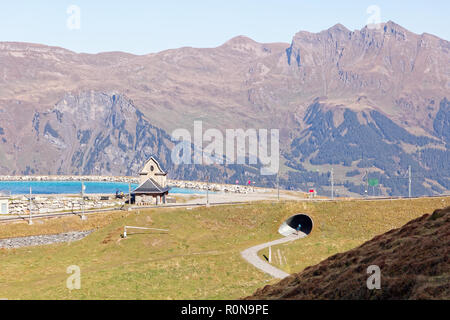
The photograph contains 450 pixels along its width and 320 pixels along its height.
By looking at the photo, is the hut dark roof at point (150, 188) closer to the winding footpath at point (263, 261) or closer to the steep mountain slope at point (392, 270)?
the winding footpath at point (263, 261)

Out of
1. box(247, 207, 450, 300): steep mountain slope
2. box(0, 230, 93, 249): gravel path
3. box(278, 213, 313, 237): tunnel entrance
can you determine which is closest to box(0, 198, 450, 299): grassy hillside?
box(278, 213, 313, 237): tunnel entrance

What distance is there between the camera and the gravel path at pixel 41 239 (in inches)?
3947

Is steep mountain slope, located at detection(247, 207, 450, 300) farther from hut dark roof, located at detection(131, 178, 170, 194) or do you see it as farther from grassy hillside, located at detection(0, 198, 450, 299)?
hut dark roof, located at detection(131, 178, 170, 194)

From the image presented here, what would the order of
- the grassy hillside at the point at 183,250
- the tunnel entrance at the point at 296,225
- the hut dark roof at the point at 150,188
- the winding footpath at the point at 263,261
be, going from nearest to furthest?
the grassy hillside at the point at 183,250 → the winding footpath at the point at 263,261 → the tunnel entrance at the point at 296,225 → the hut dark roof at the point at 150,188

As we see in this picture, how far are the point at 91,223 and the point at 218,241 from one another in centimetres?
2737

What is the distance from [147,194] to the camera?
134 meters

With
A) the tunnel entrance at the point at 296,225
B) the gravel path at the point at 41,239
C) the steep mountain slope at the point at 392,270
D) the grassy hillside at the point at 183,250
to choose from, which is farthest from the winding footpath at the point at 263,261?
the gravel path at the point at 41,239

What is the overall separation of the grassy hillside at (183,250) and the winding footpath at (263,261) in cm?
170

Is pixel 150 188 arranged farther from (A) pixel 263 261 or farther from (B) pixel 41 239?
(A) pixel 263 261

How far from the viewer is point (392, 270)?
46938 millimetres

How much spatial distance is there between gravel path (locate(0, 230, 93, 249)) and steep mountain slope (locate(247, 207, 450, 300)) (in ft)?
182

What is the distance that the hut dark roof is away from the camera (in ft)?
436

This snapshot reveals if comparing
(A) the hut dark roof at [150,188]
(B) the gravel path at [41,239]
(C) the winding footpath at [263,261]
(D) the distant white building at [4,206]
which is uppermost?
(A) the hut dark roof at [150,188]
